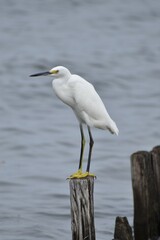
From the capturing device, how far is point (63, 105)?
18266 mm

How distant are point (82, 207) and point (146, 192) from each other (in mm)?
810

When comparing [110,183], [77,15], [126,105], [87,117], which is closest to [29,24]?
[77,15]

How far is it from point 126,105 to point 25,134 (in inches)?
120

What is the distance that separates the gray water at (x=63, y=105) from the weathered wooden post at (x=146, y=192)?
73.2 inches

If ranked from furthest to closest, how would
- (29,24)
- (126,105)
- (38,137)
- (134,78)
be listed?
(29,24)
(134,78)
(126,105)
(38,137)

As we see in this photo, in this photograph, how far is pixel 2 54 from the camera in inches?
896

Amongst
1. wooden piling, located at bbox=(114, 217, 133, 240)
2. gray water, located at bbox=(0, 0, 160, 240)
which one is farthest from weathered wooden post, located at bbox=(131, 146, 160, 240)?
gray water, located at bbox=(0, 0, 160, 240)

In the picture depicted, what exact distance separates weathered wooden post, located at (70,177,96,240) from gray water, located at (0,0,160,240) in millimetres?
2465

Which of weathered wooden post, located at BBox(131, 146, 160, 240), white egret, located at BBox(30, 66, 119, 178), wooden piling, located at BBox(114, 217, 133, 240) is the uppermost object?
white egret, located at BBox(30, 66, 119, 178)

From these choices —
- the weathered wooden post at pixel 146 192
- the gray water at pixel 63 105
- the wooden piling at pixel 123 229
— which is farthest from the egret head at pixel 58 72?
the gray water at pixel 63 105

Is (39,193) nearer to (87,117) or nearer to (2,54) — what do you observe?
(87,117)

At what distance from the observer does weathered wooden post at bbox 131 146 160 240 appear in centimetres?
797

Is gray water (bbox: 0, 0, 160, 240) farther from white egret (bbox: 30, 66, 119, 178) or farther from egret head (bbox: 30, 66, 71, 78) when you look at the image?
egret head (bbox: 30, 66, 71, 78)

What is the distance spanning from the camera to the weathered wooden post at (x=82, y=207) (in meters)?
7.54
